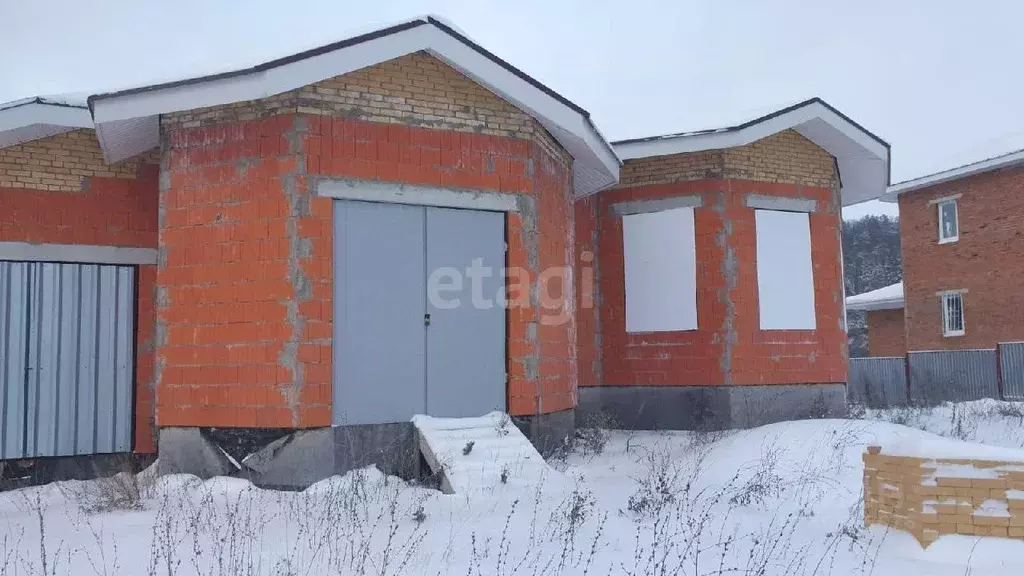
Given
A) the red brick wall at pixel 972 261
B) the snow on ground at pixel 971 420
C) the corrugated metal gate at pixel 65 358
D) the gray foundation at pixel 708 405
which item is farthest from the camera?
the red brick wall at pixel 972 261

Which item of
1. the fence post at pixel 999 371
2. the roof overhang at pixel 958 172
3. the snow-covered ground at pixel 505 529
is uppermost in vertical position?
the roof overhang at pixel 958 172

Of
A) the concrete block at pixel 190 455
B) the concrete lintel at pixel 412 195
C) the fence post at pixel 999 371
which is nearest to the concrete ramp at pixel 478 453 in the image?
the concrete block at pixel 190 455

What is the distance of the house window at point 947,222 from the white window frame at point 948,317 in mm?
1237

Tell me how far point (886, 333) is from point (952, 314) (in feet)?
16.6

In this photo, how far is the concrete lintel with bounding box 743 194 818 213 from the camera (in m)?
11.5

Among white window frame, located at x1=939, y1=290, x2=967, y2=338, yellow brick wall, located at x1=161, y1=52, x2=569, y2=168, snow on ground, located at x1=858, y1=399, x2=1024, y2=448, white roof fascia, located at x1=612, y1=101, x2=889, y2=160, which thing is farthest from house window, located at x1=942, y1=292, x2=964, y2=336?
yellow brick wall, located at x1=161, y1=52, x2=569, y2=168

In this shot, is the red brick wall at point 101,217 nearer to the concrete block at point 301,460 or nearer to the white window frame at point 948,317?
the concrete block at point 301,460

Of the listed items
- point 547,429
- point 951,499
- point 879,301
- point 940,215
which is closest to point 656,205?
point 547,429

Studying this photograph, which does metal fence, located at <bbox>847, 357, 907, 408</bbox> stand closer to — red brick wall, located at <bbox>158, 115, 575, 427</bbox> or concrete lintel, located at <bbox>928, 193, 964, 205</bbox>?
concrete lintel, located at <bbox>928, 193, 964, 205</bbox>

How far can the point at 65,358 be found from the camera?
8.80 m

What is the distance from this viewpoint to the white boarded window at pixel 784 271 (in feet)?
37.7

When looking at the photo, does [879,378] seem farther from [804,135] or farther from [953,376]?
[804,135]

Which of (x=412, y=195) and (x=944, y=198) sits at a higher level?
(x=944, y=198)

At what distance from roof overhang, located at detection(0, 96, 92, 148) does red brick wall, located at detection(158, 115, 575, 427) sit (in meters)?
1.24
